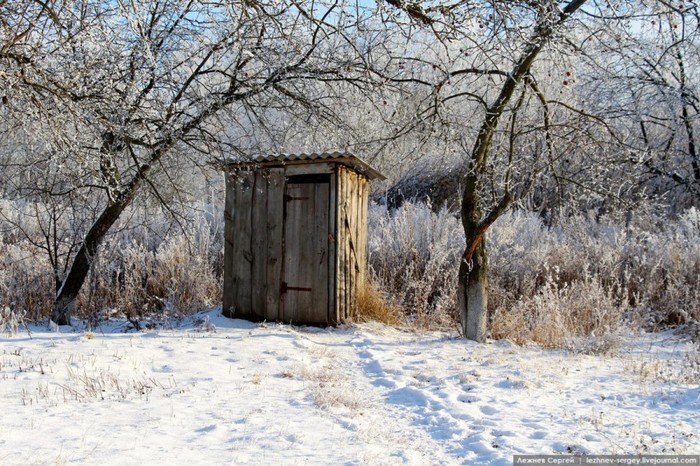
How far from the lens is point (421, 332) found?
22.6 feet

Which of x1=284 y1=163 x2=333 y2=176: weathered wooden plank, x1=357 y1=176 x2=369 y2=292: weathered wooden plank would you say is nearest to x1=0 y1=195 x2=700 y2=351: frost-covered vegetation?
x1=357 y1=176 x2=369 y2=292: weathered wooden plank

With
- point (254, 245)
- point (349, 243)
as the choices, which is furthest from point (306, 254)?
point (254, 245)

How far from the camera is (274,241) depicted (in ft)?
23.2

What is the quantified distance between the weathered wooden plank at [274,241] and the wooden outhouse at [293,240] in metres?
0.01

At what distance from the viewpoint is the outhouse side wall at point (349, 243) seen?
6887mm

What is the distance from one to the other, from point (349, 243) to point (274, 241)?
978 millimetres

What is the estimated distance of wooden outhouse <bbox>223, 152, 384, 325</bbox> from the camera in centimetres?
688

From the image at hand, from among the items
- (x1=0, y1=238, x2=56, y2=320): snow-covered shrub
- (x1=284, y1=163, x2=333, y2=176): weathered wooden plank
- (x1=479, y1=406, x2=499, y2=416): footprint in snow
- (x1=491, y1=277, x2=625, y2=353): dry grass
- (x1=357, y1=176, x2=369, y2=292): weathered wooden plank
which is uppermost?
(x1=284, y1=163, x2=333, y2=176): weathered wooden plank

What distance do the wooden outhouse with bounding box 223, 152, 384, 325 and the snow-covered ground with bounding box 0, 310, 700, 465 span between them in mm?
1092

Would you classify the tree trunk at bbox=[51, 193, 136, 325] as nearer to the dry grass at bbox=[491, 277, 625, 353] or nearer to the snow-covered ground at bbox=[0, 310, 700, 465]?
the snow-covered ground at bbox=[0, 310, 700, 465]

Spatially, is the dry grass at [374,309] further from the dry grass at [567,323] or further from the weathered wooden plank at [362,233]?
the dry grass at [567,323]

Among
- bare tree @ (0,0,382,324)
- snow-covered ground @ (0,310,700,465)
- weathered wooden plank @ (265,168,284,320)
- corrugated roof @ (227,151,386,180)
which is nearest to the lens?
snow-covered ground @ (0,310,700,465)

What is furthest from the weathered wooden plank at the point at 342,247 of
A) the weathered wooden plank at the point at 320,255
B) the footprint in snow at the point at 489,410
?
the footprint in snow at the point at 489,410

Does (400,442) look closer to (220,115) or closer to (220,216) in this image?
(220,115)
